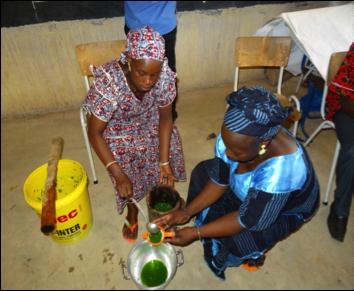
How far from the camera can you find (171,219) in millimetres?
1540

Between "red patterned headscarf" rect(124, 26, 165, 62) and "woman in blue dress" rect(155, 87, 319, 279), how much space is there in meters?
0.48

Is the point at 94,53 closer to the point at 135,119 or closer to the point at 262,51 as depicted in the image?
the point at 135,119

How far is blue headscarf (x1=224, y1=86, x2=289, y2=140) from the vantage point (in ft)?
3.66

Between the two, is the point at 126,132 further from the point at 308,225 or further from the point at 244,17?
the point at 244,17

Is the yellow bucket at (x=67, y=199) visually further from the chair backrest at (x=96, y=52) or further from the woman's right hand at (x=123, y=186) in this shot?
the chair backrest at (x=96, y=52)

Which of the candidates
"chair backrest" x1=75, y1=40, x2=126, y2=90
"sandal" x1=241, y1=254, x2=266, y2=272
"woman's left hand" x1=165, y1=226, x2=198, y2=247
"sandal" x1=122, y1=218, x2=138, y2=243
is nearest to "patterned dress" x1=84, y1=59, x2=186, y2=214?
"sandal" x1=122, y1=218, x2=138, y2=243

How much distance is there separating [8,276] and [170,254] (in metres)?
0.88

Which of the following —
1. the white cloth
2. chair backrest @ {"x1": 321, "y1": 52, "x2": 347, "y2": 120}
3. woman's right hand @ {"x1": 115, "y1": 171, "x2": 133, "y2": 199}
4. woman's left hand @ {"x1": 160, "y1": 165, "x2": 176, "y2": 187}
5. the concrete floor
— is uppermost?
the white cloth

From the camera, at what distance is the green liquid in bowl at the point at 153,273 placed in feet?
5.35

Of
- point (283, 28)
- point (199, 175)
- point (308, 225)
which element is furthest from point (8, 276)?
point (283, 28)

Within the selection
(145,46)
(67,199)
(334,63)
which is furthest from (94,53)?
(334,63)

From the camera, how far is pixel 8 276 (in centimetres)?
162

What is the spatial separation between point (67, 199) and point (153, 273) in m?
0.64

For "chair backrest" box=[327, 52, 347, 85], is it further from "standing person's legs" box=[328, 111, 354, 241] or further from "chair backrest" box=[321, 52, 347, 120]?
"standing person's legs" box=[328, 111, 354, 241]
